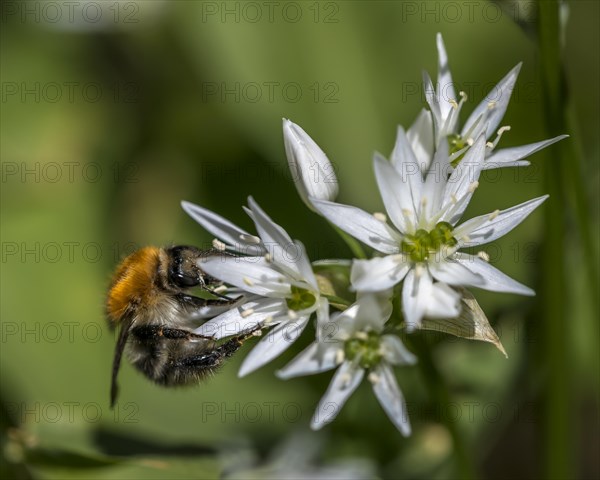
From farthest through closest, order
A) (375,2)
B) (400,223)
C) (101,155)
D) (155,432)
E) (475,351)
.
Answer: (101,155) < (375,2) < (475,351) < (155,432) < (400,223)

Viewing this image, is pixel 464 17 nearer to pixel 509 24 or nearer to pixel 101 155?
pixel 509 24

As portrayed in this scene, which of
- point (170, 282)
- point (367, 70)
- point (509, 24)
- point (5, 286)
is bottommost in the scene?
point (5, 286)

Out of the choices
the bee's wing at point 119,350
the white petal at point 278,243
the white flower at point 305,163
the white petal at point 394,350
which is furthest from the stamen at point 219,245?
the white petal at point 394,350

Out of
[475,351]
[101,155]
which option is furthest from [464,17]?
[101,155]

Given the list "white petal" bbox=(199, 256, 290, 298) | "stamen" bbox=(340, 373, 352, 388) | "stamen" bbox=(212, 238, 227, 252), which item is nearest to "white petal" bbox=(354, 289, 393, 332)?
"stamen" bbox=(340, 373, 352, 388)

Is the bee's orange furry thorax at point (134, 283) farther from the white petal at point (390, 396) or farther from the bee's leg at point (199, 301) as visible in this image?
the white petal at point (390, 396)
